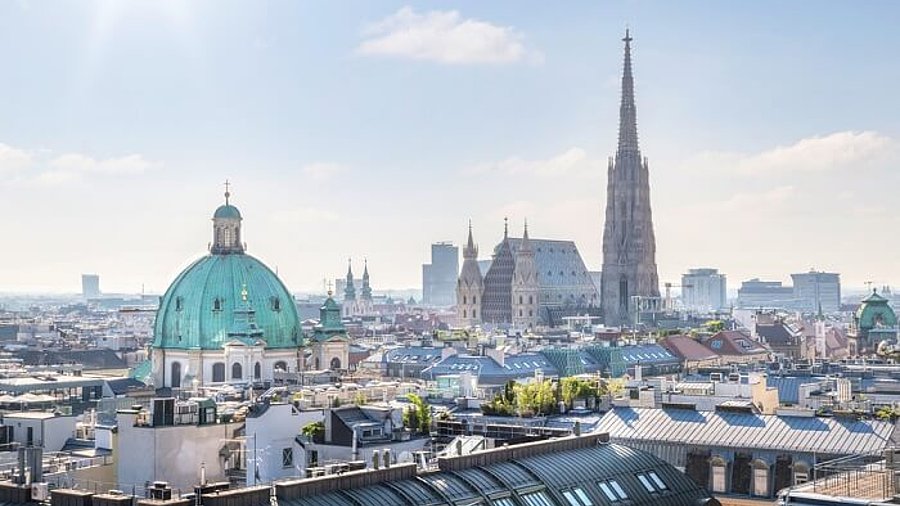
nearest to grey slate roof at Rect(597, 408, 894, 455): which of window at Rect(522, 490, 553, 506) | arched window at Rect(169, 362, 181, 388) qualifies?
window at Rect(522, 490, 553, 506)

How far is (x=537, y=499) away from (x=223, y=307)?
336 ft

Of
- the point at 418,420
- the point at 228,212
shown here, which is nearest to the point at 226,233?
the point at 228,212

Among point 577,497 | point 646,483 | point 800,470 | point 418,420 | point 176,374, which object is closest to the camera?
point 577,497

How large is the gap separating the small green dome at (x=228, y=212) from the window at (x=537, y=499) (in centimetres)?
11234

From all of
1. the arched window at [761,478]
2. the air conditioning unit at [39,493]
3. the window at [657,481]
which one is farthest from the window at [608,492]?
the air conditioning unit at [39,493]

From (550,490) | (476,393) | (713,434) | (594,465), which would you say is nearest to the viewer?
(550,490)

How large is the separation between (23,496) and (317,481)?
8686mm

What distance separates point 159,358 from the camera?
148 metres

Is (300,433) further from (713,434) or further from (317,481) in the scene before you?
(317,481)

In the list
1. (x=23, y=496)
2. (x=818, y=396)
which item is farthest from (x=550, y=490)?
(x=818, y=396)

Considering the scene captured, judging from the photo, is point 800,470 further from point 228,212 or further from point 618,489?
point 228,212

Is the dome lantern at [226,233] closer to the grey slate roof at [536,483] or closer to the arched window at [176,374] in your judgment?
the arched window at [176,374]

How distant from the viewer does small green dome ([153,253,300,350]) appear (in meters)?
147

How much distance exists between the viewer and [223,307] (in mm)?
148375
